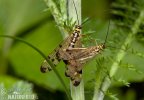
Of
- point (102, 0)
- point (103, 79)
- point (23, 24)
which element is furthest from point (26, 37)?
point (103, 79)

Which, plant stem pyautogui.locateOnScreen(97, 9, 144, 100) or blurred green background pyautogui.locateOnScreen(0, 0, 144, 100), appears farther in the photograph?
blurred green background pyautogui.locateOnScreen(0, 0, 144, 100)

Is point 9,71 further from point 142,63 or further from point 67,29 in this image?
point 67,29

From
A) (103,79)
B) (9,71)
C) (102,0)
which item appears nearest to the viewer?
(103,79)

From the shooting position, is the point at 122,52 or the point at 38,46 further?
the point at 38,46

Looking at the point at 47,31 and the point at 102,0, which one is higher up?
the point at 102,0

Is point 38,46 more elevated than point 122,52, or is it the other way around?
point 38,46

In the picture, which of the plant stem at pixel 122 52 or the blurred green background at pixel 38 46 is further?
the blurred green background at pixel 38 46

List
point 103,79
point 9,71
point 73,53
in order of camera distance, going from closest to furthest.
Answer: point 73,53 < point 103,79 < point 9,71

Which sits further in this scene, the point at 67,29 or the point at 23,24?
the point at 23,24
